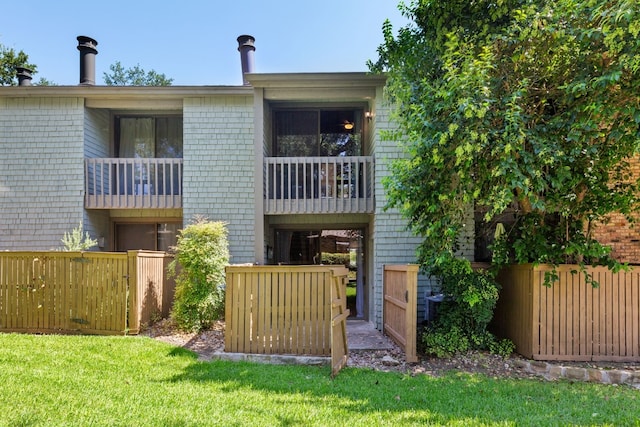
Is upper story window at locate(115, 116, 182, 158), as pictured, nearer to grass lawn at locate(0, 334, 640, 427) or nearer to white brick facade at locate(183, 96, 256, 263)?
white brick facade at locate(183, 96, 256, 263)

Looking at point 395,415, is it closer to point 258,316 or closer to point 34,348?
point 258,316

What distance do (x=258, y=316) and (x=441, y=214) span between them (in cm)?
336

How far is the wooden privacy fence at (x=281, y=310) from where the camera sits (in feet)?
19.4

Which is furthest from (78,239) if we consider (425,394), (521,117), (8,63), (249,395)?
(8,63)

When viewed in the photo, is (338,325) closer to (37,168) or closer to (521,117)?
(521,117)

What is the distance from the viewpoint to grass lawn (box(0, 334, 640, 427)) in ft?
11.8

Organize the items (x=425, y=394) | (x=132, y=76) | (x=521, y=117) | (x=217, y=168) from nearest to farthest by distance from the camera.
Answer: (x=425, y=394) < (x=521, y=117) < (x=217, y=168) < (x=132, y=76)

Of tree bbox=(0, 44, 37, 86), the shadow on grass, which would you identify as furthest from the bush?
tree bbox=(0, 44, 37, 86)

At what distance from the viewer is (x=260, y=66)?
1127cm

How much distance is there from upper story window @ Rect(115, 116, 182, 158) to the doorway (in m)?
3.62

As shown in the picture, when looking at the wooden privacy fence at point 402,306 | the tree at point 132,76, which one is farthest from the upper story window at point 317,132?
the tree at point 132,76

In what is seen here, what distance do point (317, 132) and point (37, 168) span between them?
667 cm

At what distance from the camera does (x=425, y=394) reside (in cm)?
458

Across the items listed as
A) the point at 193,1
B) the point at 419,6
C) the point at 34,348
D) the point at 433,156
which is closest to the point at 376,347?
the point at 433,156
